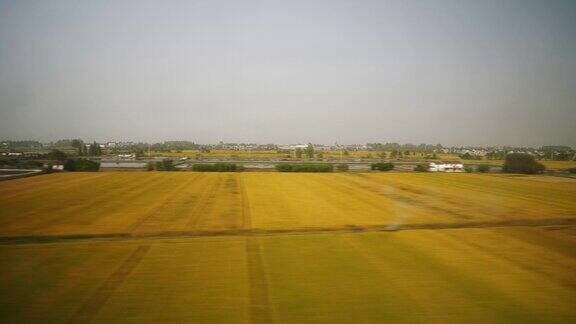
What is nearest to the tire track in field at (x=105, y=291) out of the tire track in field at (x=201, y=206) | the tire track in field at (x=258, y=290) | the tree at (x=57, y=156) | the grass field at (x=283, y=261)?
the grass field at (x=283, y=261)

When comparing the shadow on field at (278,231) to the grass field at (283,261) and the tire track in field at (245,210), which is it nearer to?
the grass field at (283,261)

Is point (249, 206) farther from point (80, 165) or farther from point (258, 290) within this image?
point (80, 165)

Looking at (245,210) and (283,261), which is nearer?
(283,261)

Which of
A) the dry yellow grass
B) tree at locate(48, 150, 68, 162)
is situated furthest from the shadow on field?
tree at locate(48, 150, 68, 162)

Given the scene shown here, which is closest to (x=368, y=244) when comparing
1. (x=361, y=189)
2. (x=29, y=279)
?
(x=29, y=279)

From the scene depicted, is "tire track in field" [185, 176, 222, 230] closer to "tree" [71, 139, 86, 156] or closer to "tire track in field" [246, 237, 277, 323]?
"tire track in field" [246, 237, 277, 323]

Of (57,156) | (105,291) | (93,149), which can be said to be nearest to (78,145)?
(93,149)

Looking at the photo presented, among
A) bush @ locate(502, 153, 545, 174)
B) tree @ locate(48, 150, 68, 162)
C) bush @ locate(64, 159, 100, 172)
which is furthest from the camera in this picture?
bush @ locate(502, 153, 545, 174)
